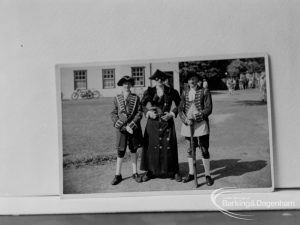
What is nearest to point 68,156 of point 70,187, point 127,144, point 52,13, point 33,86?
point 70,187

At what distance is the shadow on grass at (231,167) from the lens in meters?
2.96

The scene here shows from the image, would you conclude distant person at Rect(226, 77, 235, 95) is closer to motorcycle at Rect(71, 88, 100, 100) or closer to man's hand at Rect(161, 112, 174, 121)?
man's hand at Rect(161, 112, 174, 121)

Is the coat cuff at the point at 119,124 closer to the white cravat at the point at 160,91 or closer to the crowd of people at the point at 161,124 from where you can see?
the crowd of people at the point at 161,124

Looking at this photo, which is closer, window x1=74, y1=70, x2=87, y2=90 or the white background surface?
the white background surface

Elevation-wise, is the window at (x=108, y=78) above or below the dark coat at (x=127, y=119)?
above

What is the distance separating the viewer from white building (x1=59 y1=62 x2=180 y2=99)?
9.94 ft

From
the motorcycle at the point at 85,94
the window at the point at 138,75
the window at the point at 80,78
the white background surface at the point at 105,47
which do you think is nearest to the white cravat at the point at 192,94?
the white background surface at the point at 105,47

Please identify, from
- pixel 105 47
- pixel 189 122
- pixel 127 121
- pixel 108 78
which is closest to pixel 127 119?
pixel 127 121

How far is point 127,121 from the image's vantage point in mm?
3051

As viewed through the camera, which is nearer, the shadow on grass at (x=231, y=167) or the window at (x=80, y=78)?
the shadow on grass at (x=231, y=167)

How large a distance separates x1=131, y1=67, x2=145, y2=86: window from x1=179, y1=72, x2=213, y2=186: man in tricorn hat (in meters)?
0.44

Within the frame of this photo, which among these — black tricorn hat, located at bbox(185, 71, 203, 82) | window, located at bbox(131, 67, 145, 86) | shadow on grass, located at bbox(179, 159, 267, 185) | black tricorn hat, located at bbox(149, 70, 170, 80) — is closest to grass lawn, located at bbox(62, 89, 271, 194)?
shadow on grass, located at bbox(179, 159, 267, 185)

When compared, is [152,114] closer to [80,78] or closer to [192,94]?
[192,94]

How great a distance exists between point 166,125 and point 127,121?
40 cm
